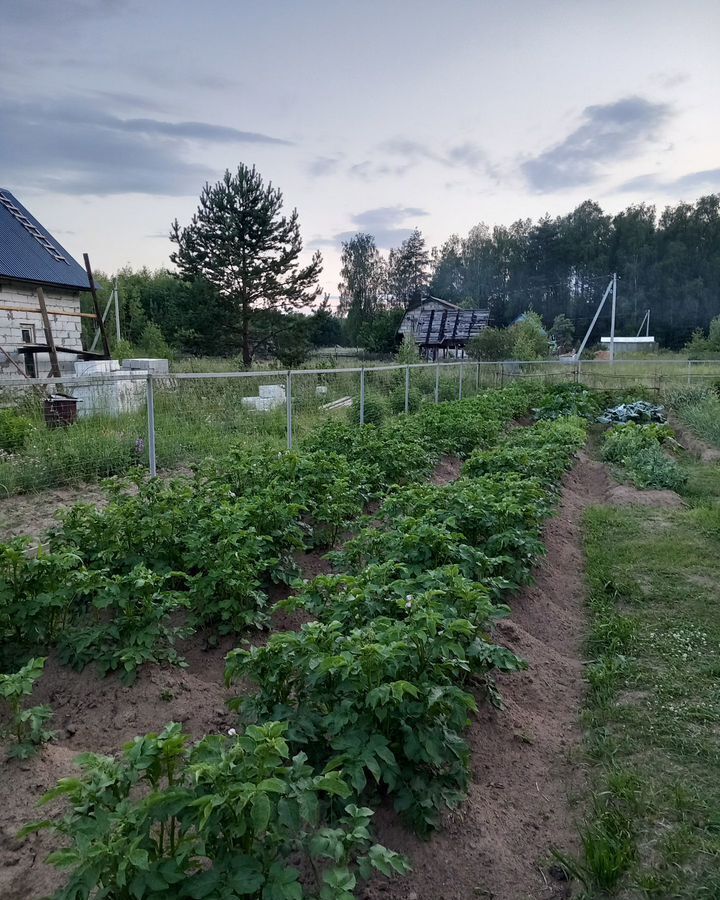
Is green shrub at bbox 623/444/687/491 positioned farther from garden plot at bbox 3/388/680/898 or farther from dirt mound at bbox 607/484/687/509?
garden plot at bbox 3/388/680/898

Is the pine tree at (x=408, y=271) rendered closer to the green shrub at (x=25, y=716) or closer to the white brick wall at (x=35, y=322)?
the white brick wall at (x=35, y=322)

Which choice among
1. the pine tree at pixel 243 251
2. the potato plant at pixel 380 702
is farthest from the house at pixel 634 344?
the potato plant at pixel 380 702

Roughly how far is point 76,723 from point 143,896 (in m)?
1.50

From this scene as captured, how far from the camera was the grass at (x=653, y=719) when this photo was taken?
2225 mm

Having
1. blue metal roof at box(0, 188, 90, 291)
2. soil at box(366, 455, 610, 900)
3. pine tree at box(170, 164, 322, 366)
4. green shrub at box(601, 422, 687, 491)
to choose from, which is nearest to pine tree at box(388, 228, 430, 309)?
pine tree at box(170, 164, 322, 366)

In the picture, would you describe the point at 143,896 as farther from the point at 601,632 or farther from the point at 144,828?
the point at 601,632

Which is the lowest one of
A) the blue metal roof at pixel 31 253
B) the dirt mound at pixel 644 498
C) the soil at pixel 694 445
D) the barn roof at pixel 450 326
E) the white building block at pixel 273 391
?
the soil at pixel 694 445

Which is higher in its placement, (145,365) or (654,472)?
(145,365)

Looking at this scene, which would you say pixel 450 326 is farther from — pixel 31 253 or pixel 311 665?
pixel 311 665

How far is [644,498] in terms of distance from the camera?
7461 mm

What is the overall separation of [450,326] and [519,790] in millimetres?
37181

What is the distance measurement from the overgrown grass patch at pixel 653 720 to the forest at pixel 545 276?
1369 inches

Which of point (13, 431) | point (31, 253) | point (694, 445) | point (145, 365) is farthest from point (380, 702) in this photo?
point (31, 253)

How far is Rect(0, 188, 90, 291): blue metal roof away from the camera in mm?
17266
